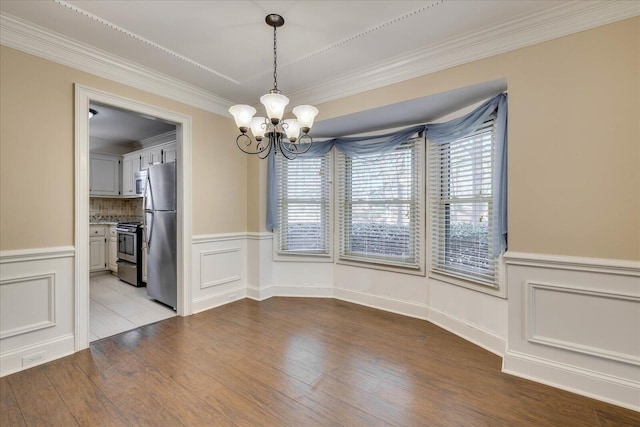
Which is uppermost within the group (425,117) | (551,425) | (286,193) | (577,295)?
(425,117)

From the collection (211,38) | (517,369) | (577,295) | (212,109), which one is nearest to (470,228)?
(577,295)

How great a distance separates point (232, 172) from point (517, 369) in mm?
3680

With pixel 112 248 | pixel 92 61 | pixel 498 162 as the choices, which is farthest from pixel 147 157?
pixel 498 162

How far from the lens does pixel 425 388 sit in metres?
2.03

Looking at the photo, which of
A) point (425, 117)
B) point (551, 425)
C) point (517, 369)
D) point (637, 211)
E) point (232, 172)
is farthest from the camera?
point (232, 172)

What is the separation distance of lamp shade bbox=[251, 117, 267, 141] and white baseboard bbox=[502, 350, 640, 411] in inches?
104

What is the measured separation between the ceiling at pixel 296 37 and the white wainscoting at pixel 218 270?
1870 millimetres

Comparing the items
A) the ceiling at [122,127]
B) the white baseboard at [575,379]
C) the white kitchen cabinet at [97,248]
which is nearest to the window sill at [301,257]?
the white baseboard at [575,379]

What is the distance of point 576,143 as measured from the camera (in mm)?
2004

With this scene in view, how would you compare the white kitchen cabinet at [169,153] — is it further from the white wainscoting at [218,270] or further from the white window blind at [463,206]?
the white window blind at [463,206]

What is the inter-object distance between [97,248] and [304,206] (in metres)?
4.26

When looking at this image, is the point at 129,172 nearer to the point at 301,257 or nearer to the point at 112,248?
the point at 112,248

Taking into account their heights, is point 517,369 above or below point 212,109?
below

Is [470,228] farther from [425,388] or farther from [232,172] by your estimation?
[232,172]
